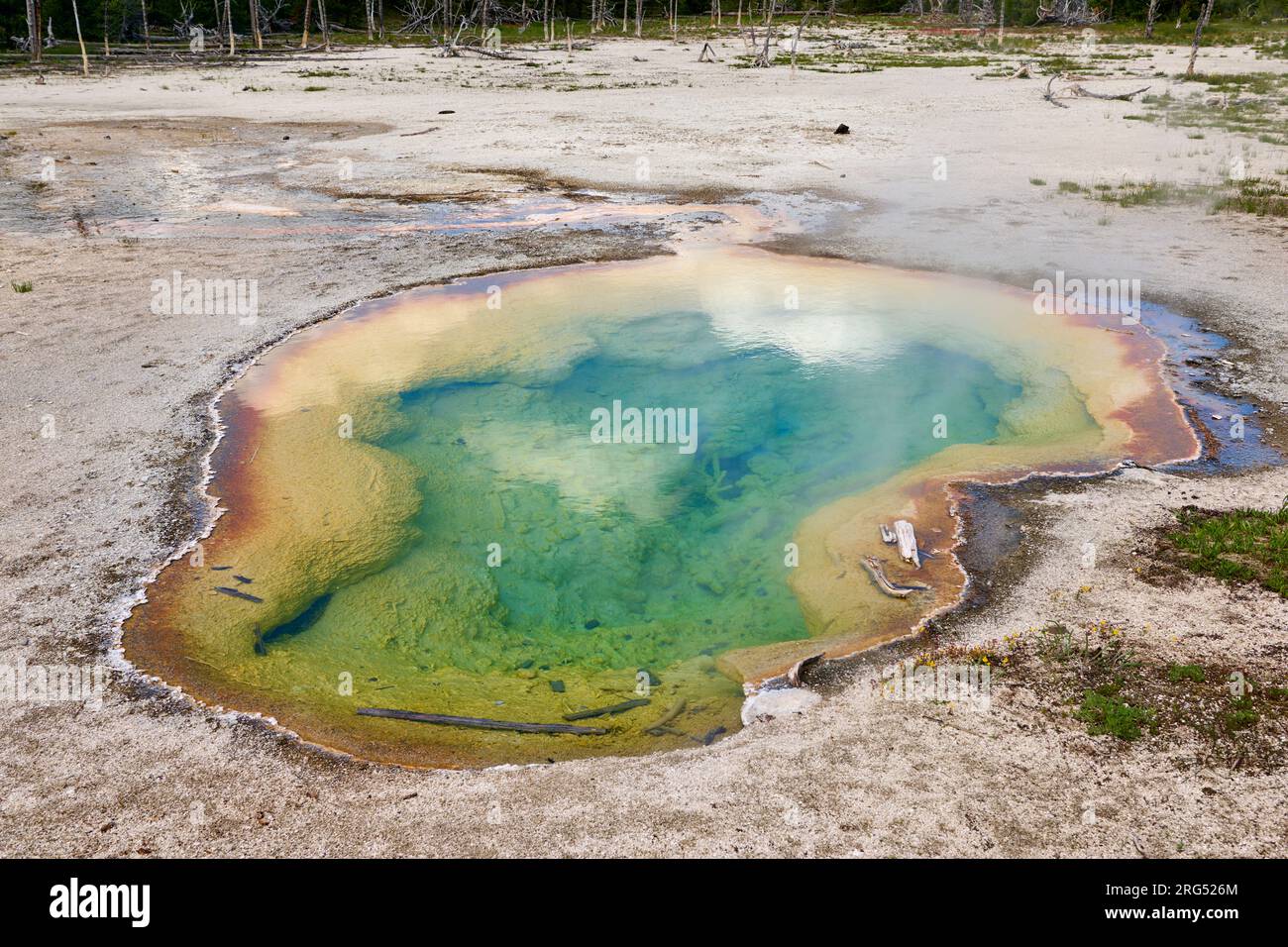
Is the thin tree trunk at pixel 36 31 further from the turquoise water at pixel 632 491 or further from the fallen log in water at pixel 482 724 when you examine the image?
the fallen log in water at pixel 482 724

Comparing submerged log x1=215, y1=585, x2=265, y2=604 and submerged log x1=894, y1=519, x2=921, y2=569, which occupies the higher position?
submerged log x1=894, y1=519, x2=921, y2=569

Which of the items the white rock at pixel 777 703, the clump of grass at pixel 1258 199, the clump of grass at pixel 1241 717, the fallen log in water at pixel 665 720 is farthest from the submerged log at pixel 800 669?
the clump of grass at pixel 1258 199

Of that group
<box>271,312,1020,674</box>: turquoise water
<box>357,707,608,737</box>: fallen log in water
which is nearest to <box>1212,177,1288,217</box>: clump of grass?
<box>271,312,1020,674</box>: turquoise water

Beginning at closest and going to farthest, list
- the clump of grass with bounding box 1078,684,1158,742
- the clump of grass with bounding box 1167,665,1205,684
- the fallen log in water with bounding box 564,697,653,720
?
the clump of grass with bounding box 1078,684,1158,742, the clump of grass with bounding box 1167,665,1205,684, the fallen log in water with bounding box 564,697,653,720

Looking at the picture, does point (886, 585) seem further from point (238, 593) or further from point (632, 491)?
point (238, 593)

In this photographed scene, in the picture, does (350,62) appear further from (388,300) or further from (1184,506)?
(1184,506)

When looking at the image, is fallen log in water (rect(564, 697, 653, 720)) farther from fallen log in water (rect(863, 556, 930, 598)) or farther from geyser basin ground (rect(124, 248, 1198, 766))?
fallen log in water (rect(863, 556, 930, 598))

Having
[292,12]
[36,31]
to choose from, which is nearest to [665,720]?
[36,31]

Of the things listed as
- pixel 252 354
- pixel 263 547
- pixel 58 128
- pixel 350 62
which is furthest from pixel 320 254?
pixel 350 62
